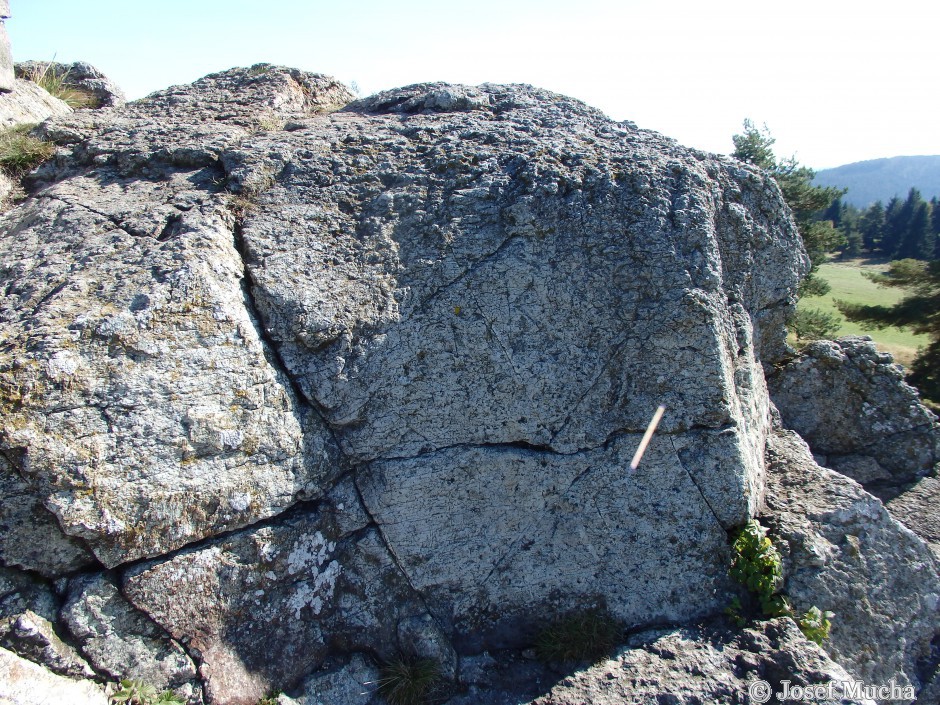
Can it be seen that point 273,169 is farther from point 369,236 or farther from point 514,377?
point 514,377

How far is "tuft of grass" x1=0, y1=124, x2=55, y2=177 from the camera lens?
556 cm

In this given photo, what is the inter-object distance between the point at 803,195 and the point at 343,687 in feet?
76.8

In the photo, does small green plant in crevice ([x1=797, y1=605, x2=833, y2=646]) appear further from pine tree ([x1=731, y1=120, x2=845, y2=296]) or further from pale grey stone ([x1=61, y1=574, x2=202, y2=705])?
pine tree ([x1=731, y1=120, x2=845, y2=296])

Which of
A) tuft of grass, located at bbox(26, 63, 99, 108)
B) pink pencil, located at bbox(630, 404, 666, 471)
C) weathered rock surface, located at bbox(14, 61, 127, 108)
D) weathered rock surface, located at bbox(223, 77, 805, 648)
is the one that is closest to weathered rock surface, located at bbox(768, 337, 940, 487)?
weathered rock surface, located at bbox(223, 77, 805, 648)

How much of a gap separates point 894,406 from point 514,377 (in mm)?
5118

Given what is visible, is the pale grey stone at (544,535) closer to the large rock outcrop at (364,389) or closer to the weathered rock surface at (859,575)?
the large rock outcrop at (364,389)

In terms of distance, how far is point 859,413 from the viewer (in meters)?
7.00

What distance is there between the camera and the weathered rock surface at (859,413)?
6898mm

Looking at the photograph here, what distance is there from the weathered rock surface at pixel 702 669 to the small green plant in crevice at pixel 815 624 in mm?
127

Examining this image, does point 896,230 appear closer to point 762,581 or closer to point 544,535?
point 762,581

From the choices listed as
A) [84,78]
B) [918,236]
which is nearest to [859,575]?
[84,78]

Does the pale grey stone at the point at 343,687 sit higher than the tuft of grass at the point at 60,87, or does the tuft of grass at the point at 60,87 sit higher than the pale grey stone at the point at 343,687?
the tuft of grass at the point at 60,87

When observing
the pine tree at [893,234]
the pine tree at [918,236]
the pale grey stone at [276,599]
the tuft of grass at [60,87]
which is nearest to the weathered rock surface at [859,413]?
the pale grey stone at [276,599]

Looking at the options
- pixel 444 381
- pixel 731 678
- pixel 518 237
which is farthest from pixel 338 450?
pixel 731 678
